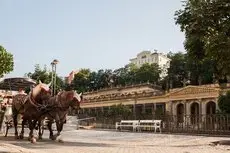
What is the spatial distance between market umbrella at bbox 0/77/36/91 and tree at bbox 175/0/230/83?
729 cm

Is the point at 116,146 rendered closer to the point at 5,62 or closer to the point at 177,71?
the point at 5,62

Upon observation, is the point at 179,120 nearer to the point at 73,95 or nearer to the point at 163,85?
the point at 73,95

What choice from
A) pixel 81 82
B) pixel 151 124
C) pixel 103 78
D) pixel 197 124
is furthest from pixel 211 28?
pixel 81 82

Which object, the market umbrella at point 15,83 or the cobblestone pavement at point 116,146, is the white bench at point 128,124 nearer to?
the market umbrella at point 15,83

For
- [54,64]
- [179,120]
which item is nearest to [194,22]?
[179,120]

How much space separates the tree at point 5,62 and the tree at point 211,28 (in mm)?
17365

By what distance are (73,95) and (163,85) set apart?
66413mm

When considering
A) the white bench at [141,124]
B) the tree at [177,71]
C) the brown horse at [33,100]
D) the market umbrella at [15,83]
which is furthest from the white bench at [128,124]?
the tree at [177,71]

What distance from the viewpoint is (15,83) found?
60.2 feet

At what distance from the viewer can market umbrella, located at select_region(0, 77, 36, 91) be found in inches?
696

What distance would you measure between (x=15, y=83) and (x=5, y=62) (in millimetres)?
12266

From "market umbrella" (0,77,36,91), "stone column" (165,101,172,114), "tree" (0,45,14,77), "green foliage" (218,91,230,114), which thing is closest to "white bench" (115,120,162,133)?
"tree" (0,45,14,77)

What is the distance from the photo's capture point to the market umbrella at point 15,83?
17.7 metres

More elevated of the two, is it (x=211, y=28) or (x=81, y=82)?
(x=81, y=82)
